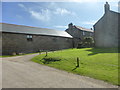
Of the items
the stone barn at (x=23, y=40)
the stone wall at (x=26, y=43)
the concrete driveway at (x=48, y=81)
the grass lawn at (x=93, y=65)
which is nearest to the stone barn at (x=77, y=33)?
the stone wall at (x=26, y=43)

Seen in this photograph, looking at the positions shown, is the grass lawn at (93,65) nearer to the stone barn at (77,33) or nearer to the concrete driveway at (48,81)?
the concrete driveway at (48,81)

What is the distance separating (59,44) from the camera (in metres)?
34.5

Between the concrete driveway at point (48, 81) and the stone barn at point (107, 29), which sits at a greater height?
the stone barn at point (107, 29)

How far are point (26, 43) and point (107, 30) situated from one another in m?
24.3

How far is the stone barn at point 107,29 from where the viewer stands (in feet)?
78.4

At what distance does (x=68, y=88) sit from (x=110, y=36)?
978 inches

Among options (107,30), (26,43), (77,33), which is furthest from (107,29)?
(26,43)

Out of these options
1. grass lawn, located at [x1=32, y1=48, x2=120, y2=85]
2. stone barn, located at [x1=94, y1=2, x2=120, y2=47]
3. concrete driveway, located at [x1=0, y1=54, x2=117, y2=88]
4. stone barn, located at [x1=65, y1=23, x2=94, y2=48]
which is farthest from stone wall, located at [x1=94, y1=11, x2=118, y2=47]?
concrete driveway, located at [x1=0, y1=54, x2=117, y2=88]

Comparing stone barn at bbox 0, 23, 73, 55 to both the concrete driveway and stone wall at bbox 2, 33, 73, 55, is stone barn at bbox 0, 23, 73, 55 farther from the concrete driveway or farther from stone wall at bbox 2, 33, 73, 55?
the concrete driveway

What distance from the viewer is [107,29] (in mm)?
25438

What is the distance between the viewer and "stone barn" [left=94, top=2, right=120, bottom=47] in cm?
2391

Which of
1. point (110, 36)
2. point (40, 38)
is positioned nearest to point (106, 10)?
point (110, 36)

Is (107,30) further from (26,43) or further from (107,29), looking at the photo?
(26,43)

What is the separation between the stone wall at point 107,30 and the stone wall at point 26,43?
1433 cm
